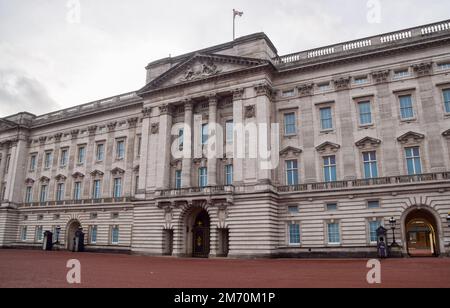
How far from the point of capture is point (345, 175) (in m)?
35.7

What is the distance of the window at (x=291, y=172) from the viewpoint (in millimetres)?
38031

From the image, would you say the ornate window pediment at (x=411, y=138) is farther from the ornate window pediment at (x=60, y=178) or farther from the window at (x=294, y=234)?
the ornate window pediment at (x=60, y=178)

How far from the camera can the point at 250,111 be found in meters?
39.2

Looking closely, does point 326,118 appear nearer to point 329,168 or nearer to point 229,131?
point 329,168

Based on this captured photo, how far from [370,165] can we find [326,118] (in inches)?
257

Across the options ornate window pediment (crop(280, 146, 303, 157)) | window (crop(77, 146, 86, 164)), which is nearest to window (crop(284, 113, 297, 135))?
ornate window pediment (crop(280, 146, 303, 157))

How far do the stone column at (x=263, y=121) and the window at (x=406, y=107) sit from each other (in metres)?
12.7

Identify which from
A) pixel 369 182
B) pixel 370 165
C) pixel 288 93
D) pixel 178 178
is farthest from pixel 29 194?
pixel 370 165

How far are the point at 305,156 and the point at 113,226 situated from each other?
27.1 meters

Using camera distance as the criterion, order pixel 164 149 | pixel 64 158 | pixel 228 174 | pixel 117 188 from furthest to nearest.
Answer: pixel 64 158 → pixel 117 188 → pixel 164 149 → pixel 228 174

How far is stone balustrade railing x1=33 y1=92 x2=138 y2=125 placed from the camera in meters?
52.5

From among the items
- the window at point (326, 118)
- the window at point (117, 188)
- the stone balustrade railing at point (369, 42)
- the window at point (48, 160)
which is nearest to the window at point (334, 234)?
the window at point (326, 118)

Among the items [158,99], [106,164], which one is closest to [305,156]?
[158,99]

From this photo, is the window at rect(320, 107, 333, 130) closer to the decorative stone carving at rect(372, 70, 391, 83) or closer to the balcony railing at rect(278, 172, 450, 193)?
the decorative stone carving at rect(372, 70, 391, 83)
